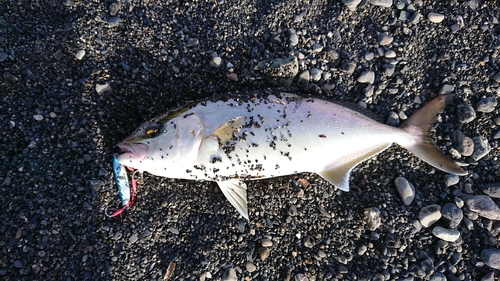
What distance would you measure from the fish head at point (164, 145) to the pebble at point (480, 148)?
8.03 ft

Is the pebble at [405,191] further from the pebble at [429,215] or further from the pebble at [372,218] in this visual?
the pebble at [372,218]

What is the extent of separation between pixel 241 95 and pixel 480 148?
2201 mm

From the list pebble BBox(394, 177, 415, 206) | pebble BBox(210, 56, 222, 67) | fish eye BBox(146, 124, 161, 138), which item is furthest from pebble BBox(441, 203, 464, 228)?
fish eye BBox(146, 124, 161, 138)

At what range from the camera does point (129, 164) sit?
2.69 metres

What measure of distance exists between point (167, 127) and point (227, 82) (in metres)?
0.72

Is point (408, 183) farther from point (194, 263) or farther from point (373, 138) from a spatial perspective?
point (194, 263)

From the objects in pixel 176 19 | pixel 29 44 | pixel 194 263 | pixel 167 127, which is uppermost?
pixel 176 19

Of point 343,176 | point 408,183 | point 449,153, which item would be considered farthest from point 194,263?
point 449,153

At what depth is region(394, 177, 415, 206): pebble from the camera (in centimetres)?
300

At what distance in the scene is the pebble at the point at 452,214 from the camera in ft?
9.62

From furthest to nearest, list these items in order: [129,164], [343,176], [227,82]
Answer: [227,82] → [343,176] → [129,164]

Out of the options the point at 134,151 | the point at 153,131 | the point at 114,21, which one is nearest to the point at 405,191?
the point at 153,131

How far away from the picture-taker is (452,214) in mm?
2941

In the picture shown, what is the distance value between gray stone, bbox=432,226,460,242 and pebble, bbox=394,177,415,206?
0.32 m
